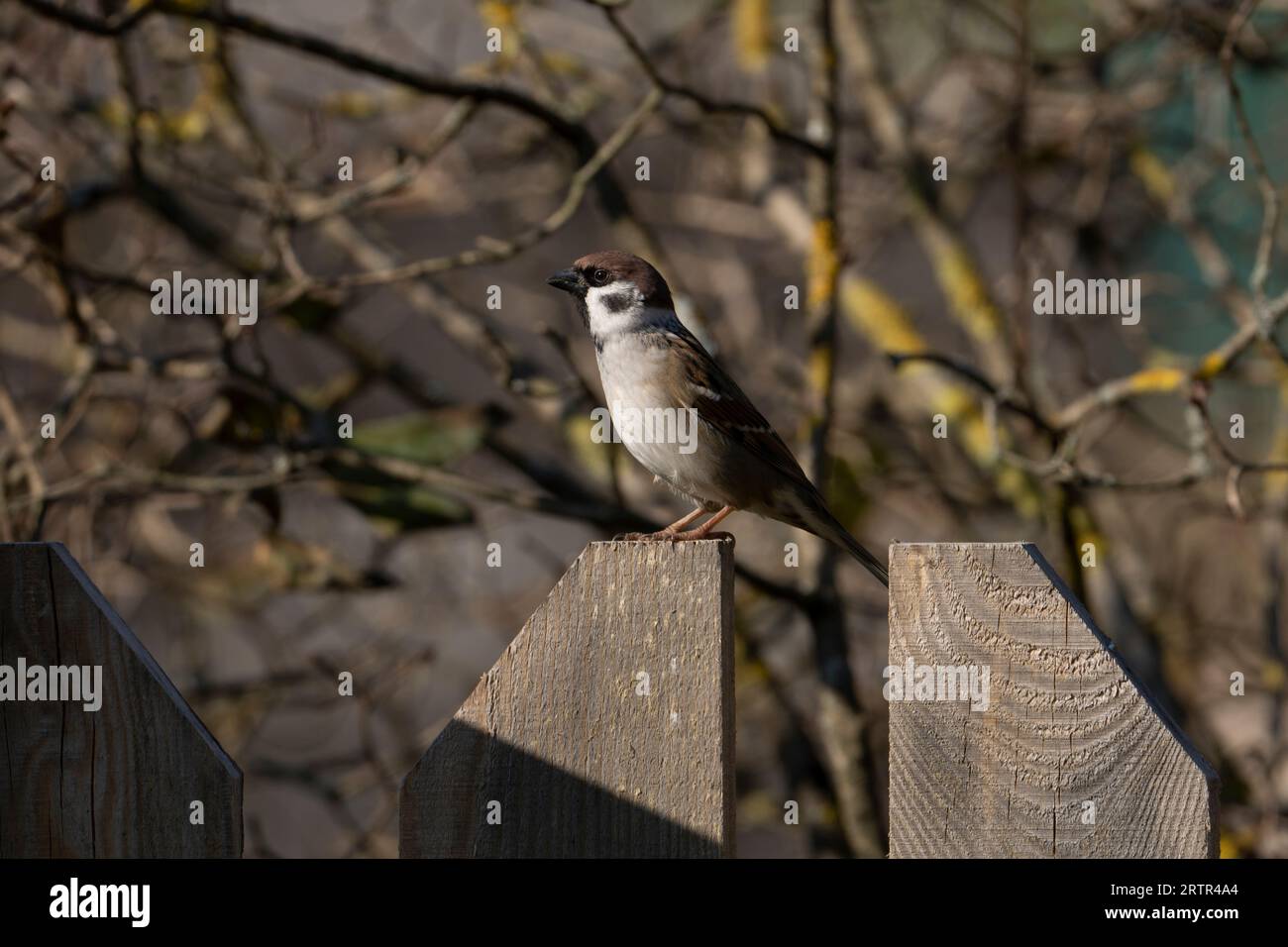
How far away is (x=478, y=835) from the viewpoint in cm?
186

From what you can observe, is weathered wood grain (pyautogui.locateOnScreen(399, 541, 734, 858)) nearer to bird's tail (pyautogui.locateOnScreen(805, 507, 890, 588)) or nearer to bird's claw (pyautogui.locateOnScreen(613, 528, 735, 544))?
bird's claw (pyautogui.locateOnScreen(613, 528, 735, 544))

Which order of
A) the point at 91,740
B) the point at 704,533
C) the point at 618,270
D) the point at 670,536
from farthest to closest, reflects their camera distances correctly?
the point at 618,270
the point at 704,533
the point at 670,536
the point at 91,740

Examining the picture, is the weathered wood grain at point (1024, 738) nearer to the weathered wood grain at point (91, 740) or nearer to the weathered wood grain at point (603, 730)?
the weathered wood grain at point (603, 730)

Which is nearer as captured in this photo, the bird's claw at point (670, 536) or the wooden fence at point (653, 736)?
the wooden fence at point (653, 736)

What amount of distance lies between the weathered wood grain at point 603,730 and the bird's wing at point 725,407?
1.68 metres

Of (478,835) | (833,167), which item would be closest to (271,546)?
(833,167)

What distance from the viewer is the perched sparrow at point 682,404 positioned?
342 centimetres

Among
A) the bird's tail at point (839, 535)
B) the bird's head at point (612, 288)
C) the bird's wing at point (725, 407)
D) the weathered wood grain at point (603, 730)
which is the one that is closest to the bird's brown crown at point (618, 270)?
the bird's head at point (612, 288)

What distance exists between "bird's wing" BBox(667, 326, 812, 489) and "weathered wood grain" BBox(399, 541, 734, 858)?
5.51 ft

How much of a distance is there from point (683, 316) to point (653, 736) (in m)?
2.23

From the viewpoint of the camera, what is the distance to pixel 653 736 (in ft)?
5.96

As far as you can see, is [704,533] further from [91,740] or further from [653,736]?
[91,740]

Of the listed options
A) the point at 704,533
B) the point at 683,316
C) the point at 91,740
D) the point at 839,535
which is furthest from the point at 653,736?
the point at 683,316

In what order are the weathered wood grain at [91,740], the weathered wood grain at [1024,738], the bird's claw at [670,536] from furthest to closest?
the bird's claw at [670,536]
the weathered wood grain at [91,740]
the weathered wood grain at [1024,738]
